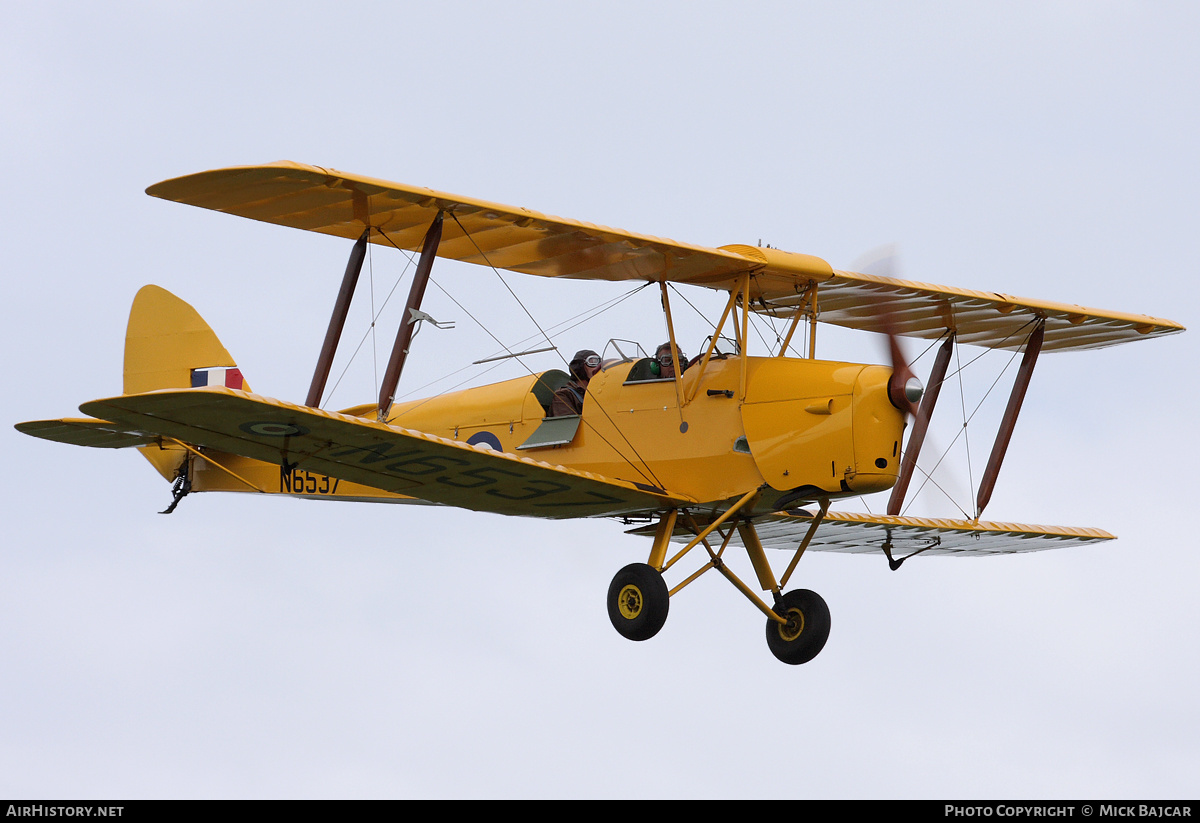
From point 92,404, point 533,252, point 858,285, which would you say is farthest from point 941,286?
point 92,404

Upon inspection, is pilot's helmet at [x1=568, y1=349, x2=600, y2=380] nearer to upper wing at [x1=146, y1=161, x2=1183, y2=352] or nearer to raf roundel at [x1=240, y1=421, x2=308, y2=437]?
upper wing at [x1=146, y1=161, x2=1183, y2=352]

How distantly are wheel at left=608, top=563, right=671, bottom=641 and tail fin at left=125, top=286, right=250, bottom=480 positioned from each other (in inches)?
231

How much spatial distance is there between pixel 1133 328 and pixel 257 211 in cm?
913

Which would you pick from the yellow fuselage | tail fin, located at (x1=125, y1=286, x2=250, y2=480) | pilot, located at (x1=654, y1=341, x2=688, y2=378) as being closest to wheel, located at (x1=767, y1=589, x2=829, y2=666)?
the yellow fuselage

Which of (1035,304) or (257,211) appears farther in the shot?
(1035,304)

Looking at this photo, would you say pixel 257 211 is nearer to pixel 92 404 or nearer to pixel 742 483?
pixel 92 404

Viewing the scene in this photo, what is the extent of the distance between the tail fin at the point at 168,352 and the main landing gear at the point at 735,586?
5842mm

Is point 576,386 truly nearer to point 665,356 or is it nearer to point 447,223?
point 665,356

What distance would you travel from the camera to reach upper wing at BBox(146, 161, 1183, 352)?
12.4 m

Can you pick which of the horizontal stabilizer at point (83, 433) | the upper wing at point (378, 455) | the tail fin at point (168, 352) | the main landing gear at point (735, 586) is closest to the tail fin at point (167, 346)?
the tail fin at point (168, 352)

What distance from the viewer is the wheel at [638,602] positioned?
13.1 m

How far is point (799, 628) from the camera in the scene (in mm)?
14234

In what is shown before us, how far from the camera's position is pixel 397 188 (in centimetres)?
1241

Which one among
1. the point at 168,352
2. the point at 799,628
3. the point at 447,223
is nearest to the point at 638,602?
the point at 799,628
